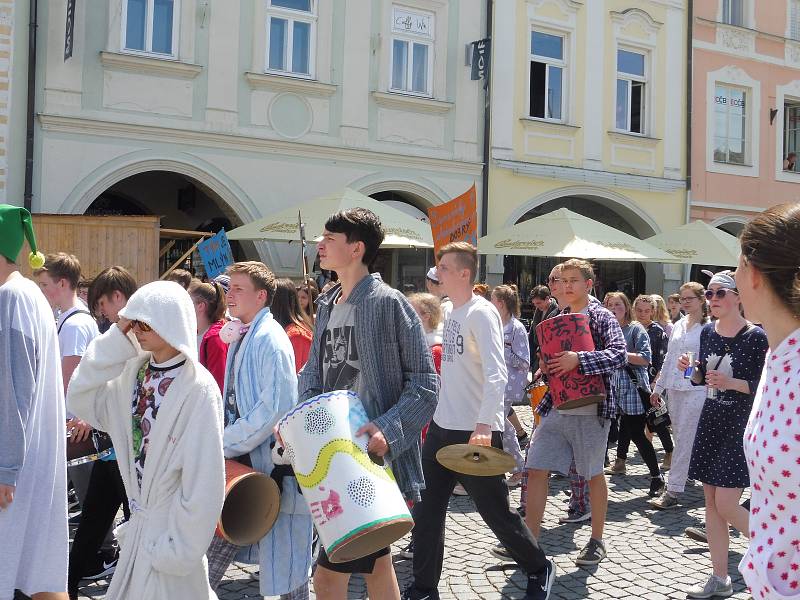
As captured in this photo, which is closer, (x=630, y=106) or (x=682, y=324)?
(x=682, y=324)

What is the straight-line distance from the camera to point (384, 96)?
14.4 meters

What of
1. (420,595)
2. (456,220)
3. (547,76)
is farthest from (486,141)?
(420,595)

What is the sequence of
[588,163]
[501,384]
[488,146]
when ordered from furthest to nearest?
A: [588,163] → [488,146] → [501,384]

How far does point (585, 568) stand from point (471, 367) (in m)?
1.58

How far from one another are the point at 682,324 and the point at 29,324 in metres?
5.40

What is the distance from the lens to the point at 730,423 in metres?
4.77

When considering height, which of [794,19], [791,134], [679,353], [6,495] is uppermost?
[794,19]

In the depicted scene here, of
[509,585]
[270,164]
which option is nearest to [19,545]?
[509,585]

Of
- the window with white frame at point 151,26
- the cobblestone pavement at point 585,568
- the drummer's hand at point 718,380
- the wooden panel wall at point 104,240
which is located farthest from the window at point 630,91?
the drummer's hand at point 718,380

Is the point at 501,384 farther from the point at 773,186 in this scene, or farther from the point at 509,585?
the point at 773,186

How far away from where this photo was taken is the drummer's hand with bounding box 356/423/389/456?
3.02 m

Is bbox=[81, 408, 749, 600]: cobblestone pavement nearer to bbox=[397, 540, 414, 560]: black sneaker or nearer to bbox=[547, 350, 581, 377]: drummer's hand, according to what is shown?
bbox=[397, 540, 414, 560]: black sneaker

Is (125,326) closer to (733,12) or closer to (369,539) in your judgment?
(369,539)

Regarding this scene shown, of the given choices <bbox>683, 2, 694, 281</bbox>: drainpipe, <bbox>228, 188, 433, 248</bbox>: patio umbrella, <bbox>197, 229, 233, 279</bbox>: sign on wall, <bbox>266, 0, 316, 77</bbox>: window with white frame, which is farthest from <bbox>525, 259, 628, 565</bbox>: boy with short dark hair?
<bbox>683, 2, 694, 281</bbox>: drainpipe
